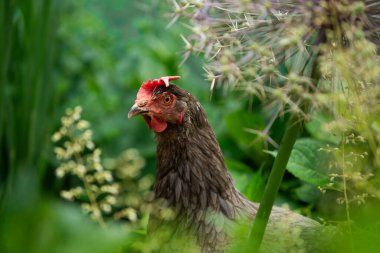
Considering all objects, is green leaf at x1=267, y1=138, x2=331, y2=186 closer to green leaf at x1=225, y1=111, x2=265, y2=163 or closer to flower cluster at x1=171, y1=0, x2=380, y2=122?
green leaf at x1=225, y1=111, x2=265, y2=163

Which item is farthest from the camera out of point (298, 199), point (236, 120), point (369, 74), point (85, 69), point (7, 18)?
point (85, 69)

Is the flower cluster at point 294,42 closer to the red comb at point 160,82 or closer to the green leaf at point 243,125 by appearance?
the red comb at point 160,82

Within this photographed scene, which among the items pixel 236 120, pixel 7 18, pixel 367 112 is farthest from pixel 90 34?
pixel 367 112

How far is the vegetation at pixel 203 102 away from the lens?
1354 mm

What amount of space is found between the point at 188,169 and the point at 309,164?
0.46 metres

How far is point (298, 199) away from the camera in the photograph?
301 centimetres

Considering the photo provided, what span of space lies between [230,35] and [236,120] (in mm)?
1776

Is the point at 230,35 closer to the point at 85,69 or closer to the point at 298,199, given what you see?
the point at 298,199

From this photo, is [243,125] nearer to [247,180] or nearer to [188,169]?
[247,180]

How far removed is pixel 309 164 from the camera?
2.60 m

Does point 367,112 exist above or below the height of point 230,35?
below

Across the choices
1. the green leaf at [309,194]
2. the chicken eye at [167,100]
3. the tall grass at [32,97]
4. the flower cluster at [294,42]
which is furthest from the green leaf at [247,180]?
the flower cluster at [294,42]

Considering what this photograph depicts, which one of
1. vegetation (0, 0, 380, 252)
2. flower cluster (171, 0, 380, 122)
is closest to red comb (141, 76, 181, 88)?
vegetation (0, 0, 380, 252)

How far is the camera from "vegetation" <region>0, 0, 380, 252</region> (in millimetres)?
1354
